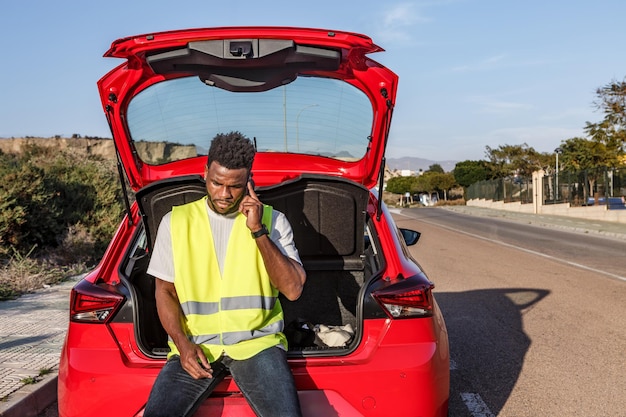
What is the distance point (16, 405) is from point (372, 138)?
9.30ft

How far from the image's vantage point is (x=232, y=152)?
3176mm

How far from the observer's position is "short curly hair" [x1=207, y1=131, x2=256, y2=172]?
3168 mm

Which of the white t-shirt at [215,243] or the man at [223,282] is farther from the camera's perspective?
the white t-shirt at [215,243]

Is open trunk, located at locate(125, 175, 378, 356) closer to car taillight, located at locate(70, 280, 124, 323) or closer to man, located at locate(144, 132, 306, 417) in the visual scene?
car taillight, located at locate(70, 280, 124, 323)

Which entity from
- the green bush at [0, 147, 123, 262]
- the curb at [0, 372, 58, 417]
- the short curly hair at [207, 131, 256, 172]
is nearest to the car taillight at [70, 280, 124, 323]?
the short curly hair at [207, 131, 256, 172]

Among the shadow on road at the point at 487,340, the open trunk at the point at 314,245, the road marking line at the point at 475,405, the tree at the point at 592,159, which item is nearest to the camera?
the open trunk at the point at 314,245

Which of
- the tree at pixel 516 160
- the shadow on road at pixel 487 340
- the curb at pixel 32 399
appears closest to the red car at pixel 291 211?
the curb at pixel 32 399

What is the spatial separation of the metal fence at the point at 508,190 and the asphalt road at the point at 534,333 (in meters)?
35.3

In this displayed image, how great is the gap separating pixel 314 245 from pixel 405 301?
1233mm

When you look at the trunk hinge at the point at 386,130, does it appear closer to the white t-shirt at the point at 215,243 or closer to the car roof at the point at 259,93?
the car roof at the point at 259,93

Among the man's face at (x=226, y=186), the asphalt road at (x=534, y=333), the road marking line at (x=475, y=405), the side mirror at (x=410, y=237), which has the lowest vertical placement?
the asphalt road at (x=534, y=333)

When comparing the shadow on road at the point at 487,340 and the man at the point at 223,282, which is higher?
the man at the point at 223,282

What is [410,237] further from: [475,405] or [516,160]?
[516,160]

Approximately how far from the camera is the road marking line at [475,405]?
4.82 meters
